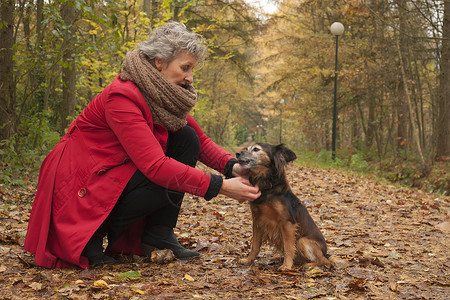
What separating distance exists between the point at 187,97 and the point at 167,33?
0.57 metres

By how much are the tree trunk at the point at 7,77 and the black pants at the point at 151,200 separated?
17.2 ft

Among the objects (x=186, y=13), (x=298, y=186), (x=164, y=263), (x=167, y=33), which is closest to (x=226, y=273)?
(x=164, y=263)

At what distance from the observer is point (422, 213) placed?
6625 mm

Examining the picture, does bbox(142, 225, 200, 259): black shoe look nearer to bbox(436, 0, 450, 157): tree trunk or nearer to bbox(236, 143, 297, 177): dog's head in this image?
bbox(236, 143, 297, 177): dog's head

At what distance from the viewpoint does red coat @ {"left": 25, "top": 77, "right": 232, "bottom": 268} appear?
299 centimetres

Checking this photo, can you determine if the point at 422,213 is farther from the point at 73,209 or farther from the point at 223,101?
the point at 223,101

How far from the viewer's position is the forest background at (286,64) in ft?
24.8

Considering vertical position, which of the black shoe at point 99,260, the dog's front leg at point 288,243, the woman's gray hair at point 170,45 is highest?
the woman's gray hair at point 170,45

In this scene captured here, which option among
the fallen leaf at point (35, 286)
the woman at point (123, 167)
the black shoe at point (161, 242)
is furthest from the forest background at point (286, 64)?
the fallen leaf at point (35, 286)

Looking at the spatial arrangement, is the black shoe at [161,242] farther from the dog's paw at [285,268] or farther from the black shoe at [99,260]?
the dog's paw at [285,268]

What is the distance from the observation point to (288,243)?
11.2 ft

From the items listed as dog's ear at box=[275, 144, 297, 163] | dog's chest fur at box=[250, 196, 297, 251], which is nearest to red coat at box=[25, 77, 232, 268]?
dog's chest fur at box=[250, 196, 297, 251]

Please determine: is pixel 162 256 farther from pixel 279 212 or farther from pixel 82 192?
pixel 279 212

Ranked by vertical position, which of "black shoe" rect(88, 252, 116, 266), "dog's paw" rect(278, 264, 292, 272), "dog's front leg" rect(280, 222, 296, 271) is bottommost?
"dog's paw" rect(278, 264, 292, 272)
